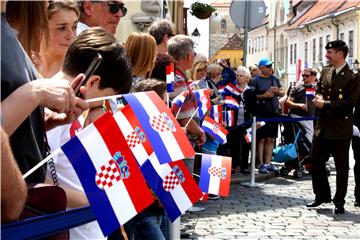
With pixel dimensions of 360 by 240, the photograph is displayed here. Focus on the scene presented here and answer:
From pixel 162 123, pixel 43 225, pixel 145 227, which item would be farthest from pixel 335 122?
pixel 43 225

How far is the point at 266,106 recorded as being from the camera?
36.6 ft

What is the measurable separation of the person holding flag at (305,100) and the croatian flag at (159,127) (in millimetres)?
8927

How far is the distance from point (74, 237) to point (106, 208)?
0.72m

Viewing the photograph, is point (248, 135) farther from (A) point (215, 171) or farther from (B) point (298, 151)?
(A) point (215, 171)

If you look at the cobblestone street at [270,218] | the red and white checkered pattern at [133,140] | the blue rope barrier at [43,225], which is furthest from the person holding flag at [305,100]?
the blue rope barrier at [43,225]

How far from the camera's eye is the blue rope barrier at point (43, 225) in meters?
1.91

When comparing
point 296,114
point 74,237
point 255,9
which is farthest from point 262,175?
point 74,237

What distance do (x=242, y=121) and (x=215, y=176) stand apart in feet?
21.0

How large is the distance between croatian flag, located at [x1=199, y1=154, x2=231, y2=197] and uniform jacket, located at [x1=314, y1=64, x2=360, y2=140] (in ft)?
11.1

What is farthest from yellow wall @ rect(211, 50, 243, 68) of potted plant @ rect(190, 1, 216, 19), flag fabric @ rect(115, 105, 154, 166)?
flag fabric @ rect(115, 105, 154, 166)

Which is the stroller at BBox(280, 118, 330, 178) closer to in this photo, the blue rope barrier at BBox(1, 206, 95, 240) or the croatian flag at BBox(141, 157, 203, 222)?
the croatian flag at BBox(141, 157, 203, 222)

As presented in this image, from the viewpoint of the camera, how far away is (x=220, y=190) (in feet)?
15.0

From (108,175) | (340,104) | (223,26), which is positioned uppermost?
(223,26)

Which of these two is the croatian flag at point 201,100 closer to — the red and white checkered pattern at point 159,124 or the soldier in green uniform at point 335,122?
the soldier in green uniform at point 335,122
